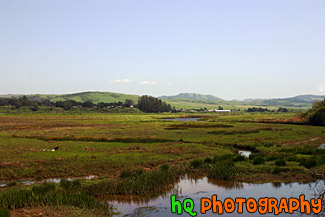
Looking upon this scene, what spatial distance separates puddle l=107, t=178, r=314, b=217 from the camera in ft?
65.5

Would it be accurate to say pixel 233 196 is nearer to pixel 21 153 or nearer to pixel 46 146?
pixel 21 153

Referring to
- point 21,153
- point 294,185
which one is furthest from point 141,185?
point 21,153

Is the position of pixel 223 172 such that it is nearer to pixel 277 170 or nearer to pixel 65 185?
pixel 277 170

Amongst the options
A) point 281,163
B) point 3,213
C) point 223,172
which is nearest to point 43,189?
point 3,213

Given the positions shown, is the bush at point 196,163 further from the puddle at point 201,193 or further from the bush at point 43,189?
the bush at point 43,189

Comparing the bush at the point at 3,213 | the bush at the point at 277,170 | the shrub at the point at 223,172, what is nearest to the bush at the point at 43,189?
the bush at the point at 3,213

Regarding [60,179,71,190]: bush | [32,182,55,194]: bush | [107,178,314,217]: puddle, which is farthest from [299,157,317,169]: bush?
[32,182,55,194]: bush

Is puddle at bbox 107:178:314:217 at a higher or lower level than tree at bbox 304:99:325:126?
lower

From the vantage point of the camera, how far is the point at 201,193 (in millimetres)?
23625

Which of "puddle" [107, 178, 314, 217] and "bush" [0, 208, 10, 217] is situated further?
"puddle" [107, 178, 314, 217]

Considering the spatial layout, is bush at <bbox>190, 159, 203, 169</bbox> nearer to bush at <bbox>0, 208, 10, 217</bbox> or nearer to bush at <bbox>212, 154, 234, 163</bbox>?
bush at <bbox>212, 154, 234, 163</bbox>

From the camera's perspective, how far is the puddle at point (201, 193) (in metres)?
20.0

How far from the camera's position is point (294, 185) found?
25.2 m

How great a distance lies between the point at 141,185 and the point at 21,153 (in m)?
23.2
